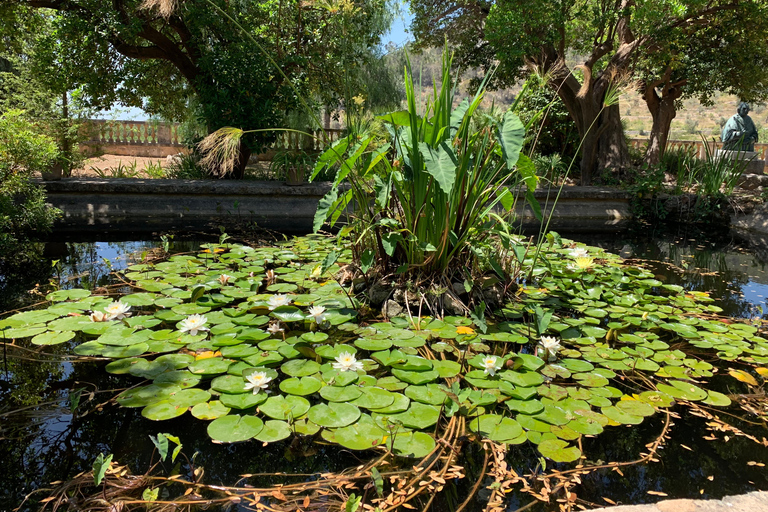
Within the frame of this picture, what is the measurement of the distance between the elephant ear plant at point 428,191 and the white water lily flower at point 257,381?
3.21ft

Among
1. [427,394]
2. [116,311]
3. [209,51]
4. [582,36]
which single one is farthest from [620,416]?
[582,36]

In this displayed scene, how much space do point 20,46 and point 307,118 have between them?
4527 millimetres

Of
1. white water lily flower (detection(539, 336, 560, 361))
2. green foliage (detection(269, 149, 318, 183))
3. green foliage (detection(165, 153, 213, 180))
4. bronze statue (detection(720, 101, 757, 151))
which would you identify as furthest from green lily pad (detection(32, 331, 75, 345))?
bronze statue (detection(720, 101, 757, 151))

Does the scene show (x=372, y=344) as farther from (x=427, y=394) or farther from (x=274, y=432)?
(x=274, y=432)

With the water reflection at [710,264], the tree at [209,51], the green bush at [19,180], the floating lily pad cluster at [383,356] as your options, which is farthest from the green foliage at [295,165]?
the water reflection at [710,264]

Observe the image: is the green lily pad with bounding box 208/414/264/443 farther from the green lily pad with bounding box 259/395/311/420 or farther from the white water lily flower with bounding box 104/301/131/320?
the white water lily flower with bounding box 104/301/131/320

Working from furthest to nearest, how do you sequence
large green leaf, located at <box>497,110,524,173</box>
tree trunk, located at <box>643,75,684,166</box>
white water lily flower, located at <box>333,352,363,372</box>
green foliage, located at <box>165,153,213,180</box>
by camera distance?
1. tree trunk, located at <box>643,75,684,166</box>
2. green foliage, located at <box>165,153,213,180</box>
3. large green leaf, located at <box>497,110,524,173</box>
4. white water lily flower, located at <box>333,352,363,372</box>

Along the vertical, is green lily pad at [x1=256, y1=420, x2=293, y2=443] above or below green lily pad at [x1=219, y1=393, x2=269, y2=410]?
below

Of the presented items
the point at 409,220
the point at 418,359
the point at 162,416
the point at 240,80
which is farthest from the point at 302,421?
the point at 240,80

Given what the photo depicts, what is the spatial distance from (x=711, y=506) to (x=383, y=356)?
1205 mm

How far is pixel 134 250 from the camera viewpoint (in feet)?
13.7

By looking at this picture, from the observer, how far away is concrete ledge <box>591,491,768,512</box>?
4.01ft

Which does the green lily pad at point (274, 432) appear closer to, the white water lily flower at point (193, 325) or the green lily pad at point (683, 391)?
the white water lily flower at point (193, 325)

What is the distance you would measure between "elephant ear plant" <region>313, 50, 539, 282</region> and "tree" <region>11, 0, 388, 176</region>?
330 centimetres
